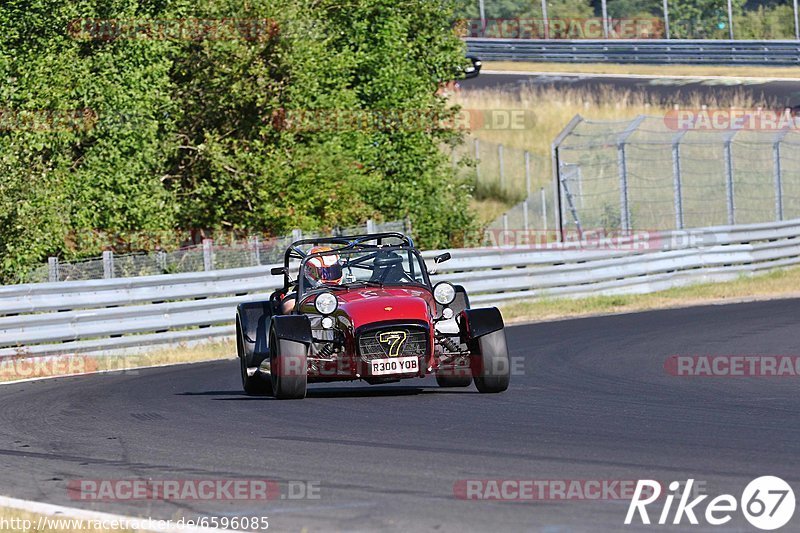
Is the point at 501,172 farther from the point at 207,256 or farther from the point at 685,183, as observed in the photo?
the point at 207,256

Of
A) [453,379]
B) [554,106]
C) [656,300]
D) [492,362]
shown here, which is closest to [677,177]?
[656,300]

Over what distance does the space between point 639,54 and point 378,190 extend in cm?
2412

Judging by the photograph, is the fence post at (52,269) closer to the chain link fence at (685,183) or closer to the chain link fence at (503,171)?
the chain link fence at (685,183)

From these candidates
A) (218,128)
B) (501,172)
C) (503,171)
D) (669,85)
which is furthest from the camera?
(669,85)

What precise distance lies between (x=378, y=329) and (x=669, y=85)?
38307 mm

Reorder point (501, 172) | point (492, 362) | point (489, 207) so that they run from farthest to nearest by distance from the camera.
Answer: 1. point (501, 172)
2. point (489, 207)
3. point (492, 362)

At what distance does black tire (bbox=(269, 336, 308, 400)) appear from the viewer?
11164 millimetres

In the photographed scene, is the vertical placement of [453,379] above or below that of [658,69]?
below

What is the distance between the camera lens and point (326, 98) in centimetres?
2767

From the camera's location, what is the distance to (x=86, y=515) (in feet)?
21.2

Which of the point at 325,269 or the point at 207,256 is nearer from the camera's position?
the point at 325,269

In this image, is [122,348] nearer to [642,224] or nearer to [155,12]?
[155,12]

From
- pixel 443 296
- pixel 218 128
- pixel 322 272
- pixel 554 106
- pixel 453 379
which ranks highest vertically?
pixel 218 128

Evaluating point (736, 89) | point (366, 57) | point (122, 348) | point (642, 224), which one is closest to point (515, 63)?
point (736, 89)
